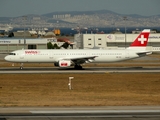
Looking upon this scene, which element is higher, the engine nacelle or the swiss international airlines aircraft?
the swiss international airlines aircraft

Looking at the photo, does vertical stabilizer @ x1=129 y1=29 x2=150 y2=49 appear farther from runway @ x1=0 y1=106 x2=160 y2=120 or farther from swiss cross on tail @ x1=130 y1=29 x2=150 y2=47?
runway @ x1=0 y1=106 x2=160 y2=120

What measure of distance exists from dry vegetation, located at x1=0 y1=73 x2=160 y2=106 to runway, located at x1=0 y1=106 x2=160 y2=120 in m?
2.45

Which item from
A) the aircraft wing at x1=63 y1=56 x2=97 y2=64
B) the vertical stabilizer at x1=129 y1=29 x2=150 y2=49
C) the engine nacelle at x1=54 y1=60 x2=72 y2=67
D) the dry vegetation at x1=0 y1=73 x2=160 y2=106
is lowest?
the dry vegetation at x1=0 y1=73 x2=160 y2=106

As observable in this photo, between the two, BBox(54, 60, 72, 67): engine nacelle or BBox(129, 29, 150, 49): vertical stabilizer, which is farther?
BBox(129, 29, 150, 49): vertical stabilizer

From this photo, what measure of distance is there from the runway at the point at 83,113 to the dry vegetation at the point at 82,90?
2.45 m

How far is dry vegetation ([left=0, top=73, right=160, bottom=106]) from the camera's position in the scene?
32.3 m

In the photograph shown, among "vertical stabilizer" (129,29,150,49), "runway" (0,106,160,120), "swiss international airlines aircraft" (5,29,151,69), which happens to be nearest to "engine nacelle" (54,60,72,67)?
"swiss international airlines aircraft" (5,29,151,69)

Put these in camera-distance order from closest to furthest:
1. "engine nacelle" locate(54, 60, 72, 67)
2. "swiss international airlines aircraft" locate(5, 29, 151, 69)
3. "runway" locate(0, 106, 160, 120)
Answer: "runway" locate(0, 106, 160, 120) < "engine nacelle" locate(54, 60, 72, 67) < "swiss international airlines aircraft" locate(5, 29, 151, 69)

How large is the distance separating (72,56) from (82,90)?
23.2 metres

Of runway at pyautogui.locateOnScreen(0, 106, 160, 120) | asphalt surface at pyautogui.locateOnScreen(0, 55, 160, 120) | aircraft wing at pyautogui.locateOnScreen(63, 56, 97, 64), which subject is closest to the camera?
asphalt surface at pyautogui.locateOnScreen(0, 55, 160, 120)

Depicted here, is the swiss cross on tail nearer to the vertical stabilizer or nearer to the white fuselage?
the vertical stabilizer

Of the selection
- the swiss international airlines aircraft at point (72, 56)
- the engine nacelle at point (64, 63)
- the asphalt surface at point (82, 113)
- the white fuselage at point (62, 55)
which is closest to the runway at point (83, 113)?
the asphalt surface at point (82, 113)

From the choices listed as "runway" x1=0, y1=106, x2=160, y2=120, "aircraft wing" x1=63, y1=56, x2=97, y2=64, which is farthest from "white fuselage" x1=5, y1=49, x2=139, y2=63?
"runway" x1=0, y1=106, x2=160, y2=120

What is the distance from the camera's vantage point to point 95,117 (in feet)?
79.9
